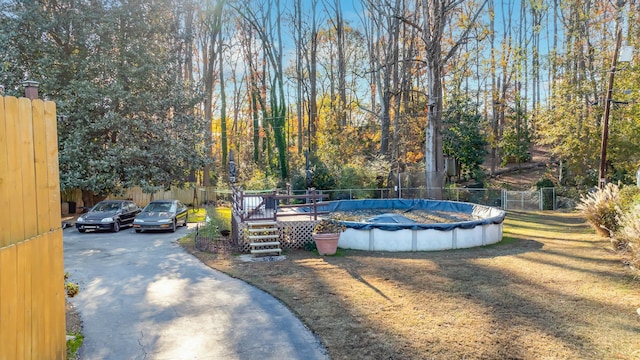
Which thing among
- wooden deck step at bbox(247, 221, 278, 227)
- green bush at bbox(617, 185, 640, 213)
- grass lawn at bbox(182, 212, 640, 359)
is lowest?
grass lawn at bbox(182, 212, 640, 359)

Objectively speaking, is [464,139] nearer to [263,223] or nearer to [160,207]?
[160,207]

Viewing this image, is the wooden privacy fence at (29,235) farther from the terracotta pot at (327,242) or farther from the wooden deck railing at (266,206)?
the wooden deck railing at (266,206)

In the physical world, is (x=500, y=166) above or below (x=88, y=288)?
above

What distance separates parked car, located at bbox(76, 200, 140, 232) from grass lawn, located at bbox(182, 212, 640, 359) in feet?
21.5

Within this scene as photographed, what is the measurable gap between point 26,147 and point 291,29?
35195 millimetres

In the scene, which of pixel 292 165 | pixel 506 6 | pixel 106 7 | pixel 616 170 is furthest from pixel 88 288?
pixel 506 6

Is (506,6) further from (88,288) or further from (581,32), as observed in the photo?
(88,288)

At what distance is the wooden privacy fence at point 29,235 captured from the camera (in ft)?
10.7

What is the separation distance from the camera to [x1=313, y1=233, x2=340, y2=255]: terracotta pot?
433 inches

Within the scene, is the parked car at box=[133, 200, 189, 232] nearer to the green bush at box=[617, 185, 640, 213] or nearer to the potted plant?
the potted plant

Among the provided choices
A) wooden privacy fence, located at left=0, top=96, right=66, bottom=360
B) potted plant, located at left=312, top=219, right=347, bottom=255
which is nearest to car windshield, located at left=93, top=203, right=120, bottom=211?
potted plant, located at left=312, top=219, right=347, bottom=255

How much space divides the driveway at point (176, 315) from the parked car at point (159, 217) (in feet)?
15.9

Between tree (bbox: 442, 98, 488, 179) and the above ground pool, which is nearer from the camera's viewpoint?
the above ground pool

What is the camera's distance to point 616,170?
24391 millimetres
